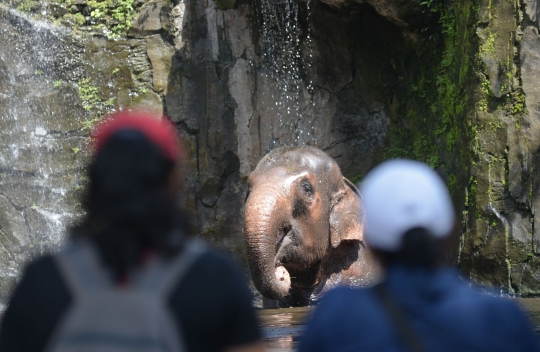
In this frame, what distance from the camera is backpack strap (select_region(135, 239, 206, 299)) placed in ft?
5.76

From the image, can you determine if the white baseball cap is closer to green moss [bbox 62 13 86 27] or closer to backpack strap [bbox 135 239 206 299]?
backpack strap [bbox 135 239 206 299]

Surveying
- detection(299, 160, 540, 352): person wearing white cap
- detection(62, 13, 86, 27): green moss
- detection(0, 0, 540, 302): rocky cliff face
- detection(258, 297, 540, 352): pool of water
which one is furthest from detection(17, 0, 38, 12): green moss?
detection(299, 160, 540, 352): person wearing white cap

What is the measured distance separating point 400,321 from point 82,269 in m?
0.69

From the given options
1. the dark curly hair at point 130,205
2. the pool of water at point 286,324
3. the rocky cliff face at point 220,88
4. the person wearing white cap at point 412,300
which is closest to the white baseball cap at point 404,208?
the person wearing white cap at point 412,300

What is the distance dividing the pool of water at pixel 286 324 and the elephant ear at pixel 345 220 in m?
0.74

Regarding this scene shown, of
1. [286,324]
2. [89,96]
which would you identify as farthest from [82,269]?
[89,96]

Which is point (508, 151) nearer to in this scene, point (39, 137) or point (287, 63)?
point (287, 63)

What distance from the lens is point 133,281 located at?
1.77 metres

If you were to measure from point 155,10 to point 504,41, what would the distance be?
16.5 feet

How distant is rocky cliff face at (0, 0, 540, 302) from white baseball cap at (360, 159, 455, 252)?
7166 millimetres

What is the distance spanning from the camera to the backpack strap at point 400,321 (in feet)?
6.15

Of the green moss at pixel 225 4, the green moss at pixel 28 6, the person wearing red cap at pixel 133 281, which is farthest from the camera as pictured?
the green moss at pixel 28 6

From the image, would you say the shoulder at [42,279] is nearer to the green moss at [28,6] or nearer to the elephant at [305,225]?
the elephant at [305,225]

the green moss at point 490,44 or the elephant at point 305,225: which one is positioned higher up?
the green moss at point 490,44
